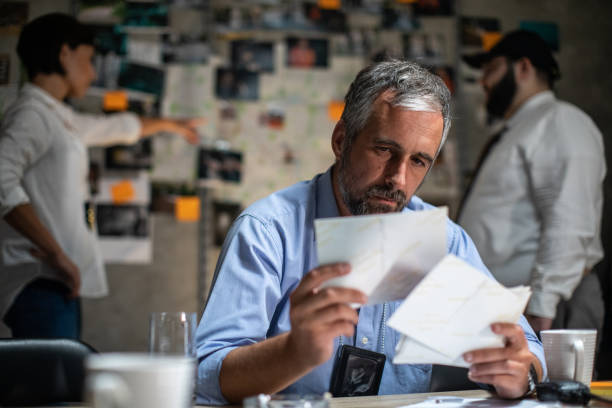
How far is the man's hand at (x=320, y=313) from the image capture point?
33.4 inches

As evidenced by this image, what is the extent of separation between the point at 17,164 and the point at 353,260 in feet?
5.04

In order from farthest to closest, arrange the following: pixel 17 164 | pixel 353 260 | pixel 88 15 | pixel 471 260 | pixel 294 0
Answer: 1. pixel 294 0
2. pixel 88 15
3. pixel 17 164
4. pixel 471 260
5. pixel 353 260

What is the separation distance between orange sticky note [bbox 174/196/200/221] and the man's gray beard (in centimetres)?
177

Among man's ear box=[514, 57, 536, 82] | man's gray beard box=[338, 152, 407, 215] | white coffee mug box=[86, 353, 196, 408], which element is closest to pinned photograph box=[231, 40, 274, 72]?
man's ear box=[514, 57, 536, 82]

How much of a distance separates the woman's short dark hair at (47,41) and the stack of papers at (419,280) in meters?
1.76

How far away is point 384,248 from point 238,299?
0.39 meters

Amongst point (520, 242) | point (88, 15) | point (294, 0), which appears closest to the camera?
point (520, 242)

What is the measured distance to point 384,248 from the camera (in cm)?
84

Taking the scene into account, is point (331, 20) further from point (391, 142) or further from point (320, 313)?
point (320, 313)

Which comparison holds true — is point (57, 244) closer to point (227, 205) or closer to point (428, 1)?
point (227, 205)

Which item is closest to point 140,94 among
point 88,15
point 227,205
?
point 88,15

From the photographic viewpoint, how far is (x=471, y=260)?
4.78 ft

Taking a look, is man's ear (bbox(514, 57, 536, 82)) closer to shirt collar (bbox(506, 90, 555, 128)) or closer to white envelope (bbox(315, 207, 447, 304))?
shirt collar (bbox(506, 90, 555, 128))

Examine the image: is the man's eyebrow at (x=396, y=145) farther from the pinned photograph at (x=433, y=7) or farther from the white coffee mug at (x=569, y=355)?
the pinned photograph at (x=433, y=7)
